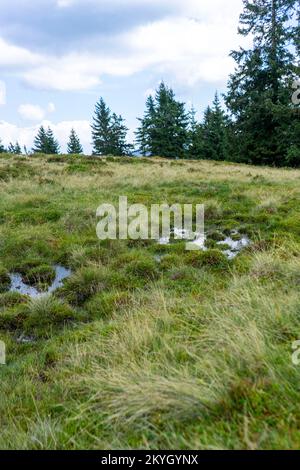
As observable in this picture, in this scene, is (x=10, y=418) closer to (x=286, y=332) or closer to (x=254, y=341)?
(x=254, y=341)

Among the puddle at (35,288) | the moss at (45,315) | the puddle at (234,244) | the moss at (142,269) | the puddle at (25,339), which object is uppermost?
the puddle at (234,244)

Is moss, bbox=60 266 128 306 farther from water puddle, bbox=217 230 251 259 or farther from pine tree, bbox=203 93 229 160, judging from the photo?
pine tree, bbox=203 93 229 160

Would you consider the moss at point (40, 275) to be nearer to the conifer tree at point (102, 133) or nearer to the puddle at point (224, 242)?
the puddle at point (224, 242)

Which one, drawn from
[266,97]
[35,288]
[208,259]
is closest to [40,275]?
[35,288]

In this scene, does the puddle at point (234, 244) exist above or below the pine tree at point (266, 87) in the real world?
below

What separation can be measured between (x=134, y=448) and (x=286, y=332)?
181 centimetres

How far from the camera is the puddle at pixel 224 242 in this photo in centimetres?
792

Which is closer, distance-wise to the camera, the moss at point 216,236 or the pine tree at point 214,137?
the moss at point 216,236

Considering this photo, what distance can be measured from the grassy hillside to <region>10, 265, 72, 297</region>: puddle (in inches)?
5.1

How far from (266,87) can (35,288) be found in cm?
2940

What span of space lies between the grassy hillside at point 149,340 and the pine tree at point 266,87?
72.5 feet

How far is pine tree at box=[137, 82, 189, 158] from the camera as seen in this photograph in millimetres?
51844

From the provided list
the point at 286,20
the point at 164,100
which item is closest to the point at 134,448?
the point at 286,20

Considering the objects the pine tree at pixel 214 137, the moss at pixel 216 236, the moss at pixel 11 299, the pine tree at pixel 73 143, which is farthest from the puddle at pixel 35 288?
the pine tree at pixel 73 143
